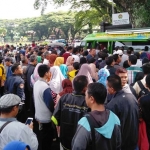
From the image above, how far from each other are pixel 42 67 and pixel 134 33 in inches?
327

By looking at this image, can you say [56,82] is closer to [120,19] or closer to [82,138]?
[82,138]

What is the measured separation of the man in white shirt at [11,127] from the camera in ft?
8.40

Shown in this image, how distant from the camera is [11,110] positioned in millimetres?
2756

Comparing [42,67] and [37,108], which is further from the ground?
[42,67]

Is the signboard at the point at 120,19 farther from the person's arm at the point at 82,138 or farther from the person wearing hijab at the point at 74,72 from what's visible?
the person's arm at the point at 82,138

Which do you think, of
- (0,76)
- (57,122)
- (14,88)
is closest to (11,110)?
(57,122)

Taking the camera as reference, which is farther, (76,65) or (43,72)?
(76,65)

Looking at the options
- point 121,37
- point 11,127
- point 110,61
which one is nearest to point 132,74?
point 110,61

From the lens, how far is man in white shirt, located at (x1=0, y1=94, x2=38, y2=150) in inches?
101

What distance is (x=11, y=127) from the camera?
259cm

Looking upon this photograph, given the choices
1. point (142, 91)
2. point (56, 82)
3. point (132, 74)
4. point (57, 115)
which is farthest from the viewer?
point (132, 74)

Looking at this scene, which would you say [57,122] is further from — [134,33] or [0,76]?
[134,33]

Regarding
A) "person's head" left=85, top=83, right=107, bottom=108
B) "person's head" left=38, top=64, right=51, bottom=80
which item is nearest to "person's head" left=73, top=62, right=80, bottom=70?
"person's head" left=38, top=64, right=51, bottom=80

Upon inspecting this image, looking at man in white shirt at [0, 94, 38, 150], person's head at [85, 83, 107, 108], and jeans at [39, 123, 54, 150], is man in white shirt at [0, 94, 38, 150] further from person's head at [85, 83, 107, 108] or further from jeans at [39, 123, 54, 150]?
jeans at [39, 123, 54, 150]
